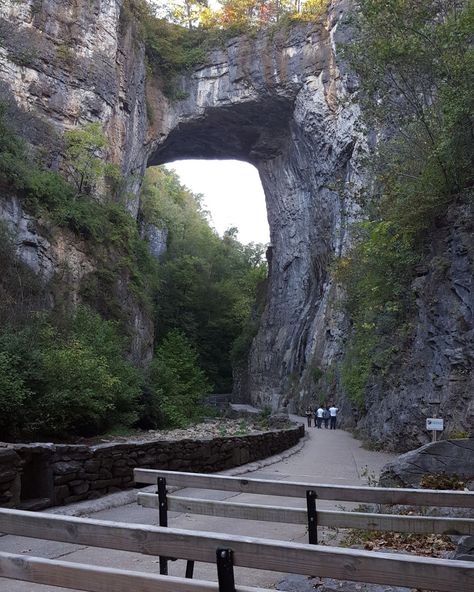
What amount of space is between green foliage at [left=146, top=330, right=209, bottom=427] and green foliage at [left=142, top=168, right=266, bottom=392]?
19.0m

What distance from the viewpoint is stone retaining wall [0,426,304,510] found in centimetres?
573

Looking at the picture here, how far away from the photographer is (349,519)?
3652mm

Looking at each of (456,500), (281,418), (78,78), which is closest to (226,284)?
(78,78)

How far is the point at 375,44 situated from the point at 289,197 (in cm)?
2764

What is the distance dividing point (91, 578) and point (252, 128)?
140 feet

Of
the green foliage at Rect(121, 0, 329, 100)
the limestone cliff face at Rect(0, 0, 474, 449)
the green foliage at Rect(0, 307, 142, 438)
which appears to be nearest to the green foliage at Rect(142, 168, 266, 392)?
the limestone cliff face at Rect(0, 0, 474, 449)

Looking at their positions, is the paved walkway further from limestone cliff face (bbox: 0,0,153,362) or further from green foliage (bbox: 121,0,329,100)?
green foliage (bbox: 121,0,329,100)

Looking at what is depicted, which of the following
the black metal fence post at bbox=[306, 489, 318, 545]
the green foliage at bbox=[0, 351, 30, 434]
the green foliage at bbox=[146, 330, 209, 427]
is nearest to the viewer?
the black metal fence post at bbox=[306, 489, 318, 545]

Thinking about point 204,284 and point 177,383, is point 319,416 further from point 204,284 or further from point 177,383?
point 204,284

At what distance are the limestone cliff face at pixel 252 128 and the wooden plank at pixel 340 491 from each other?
41.8 feet

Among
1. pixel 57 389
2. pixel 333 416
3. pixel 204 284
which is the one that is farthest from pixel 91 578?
pixel 204 284

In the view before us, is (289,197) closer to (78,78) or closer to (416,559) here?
(78,78)

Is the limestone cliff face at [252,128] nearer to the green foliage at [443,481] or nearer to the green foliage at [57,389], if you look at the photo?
the green foliage at [57,389]

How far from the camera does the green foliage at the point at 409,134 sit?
13.8 metres
